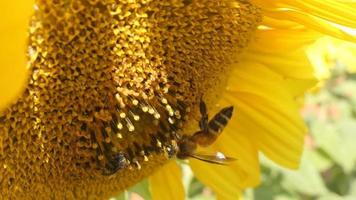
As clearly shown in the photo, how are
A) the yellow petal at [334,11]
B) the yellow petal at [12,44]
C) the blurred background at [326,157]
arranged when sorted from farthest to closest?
the blurred background at [326,157] → the yellow petal at [334,11] → the yellow petal at [12,44]

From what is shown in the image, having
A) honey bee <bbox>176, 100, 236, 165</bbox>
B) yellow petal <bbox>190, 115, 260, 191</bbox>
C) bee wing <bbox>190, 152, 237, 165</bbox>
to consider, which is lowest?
yellow petal <bbox>190, 115, 260, 191</bbox>

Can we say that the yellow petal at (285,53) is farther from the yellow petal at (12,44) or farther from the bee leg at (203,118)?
the yellow petal at (12,44)

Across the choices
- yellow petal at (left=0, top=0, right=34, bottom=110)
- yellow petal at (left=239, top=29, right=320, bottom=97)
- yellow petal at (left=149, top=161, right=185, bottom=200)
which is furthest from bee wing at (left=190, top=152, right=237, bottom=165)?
yellow petal at (left=0, top=0, right=34, bottom=110)

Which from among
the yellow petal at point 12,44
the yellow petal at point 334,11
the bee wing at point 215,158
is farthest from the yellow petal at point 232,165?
the yellow petal at point 12,44

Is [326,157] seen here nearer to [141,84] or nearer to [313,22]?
[313,22]

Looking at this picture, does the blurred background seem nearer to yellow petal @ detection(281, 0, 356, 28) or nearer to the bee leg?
yellow petal @ detection(281, 0, 356, 28)

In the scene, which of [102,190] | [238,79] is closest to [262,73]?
[238,79]

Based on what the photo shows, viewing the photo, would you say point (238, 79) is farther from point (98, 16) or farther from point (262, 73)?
point (98, 16)

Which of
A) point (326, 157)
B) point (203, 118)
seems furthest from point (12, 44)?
point (326, 157)
